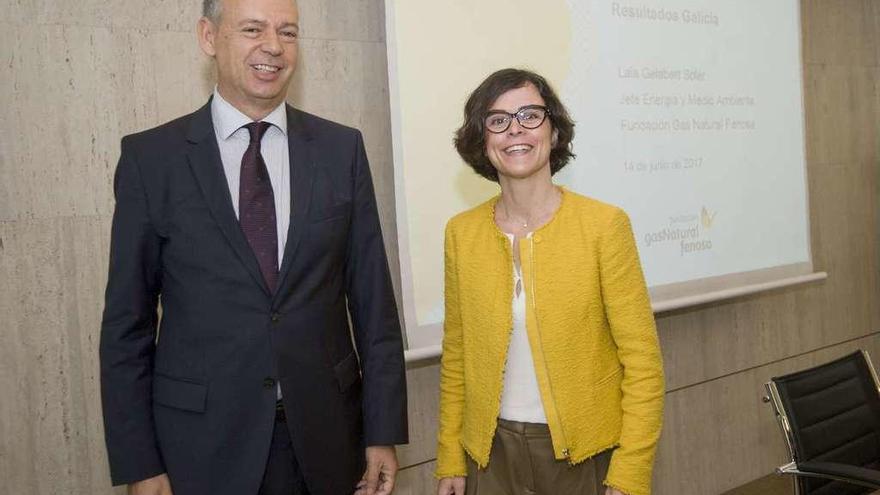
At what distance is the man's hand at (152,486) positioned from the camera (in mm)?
1637

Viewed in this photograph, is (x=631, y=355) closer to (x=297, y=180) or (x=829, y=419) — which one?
(x=297, y=180)

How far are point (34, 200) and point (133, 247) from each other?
866 millimetres

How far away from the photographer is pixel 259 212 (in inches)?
67.4

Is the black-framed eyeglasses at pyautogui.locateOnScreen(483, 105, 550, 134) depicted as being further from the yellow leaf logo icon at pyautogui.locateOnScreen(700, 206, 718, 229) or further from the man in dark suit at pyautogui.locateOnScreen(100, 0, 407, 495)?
the yellow leaf logo icon at pyautogui.locateOnScreen(700, 206, 718, 229)

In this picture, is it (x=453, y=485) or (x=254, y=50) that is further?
(x=453, y=485)

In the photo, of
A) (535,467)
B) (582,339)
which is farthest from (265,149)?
(535,467)

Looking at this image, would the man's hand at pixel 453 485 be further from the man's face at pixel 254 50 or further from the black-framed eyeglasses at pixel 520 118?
the man's face at pixel 254 50

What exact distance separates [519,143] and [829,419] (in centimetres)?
142

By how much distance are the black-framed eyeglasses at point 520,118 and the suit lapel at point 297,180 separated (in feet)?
1.37

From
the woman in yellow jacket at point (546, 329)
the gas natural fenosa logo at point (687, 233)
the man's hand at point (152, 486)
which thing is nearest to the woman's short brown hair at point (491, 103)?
the woman in yellow jacket at point (546, 329)

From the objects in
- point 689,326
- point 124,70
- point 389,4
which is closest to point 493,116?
point 389,4

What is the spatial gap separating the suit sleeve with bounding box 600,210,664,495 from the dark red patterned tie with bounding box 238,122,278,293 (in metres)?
0.71

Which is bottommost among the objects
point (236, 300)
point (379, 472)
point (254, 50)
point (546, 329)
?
point (379, 472)

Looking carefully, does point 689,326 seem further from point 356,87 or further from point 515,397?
point 515,397
